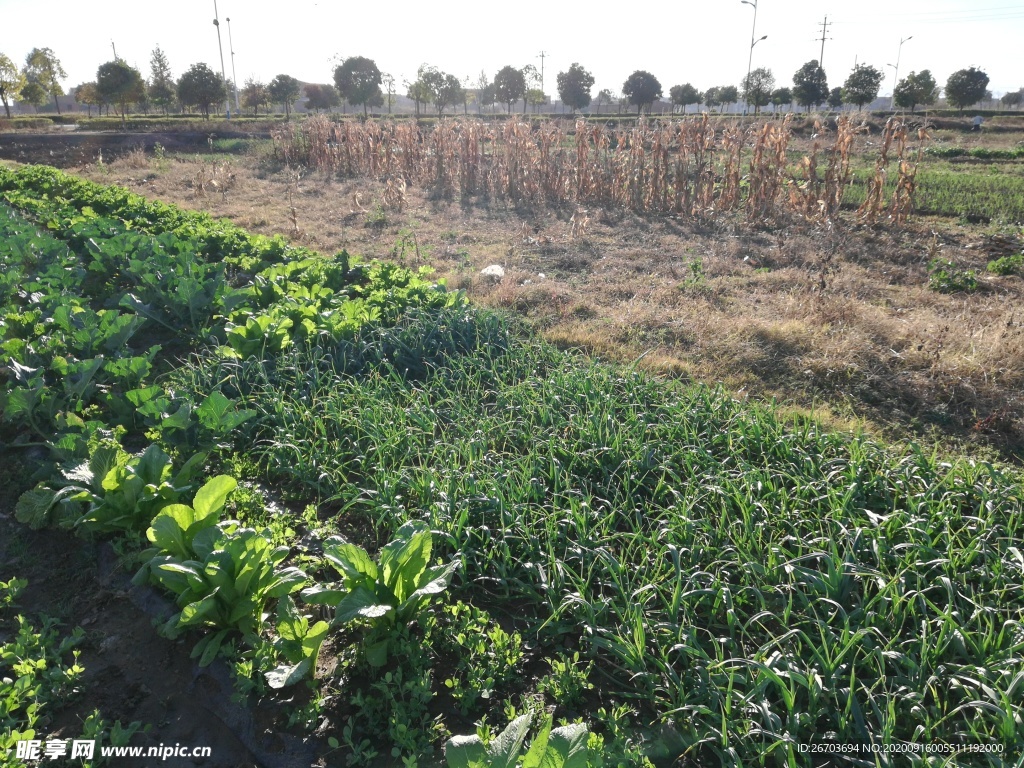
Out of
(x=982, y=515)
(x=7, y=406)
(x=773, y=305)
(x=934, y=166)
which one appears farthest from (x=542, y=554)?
(x=934, y=166)

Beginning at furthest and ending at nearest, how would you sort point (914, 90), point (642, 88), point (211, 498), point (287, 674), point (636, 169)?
1. point (642, 88)
2. point (914, 90)
3. point (636, 169)
4. point (211, 498)
5. point (287, 674)

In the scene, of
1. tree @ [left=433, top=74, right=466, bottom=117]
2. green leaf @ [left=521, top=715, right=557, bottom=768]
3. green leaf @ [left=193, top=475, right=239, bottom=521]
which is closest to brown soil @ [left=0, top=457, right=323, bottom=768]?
green leaf @ [left=193, top=475, right=239, bottom=521]

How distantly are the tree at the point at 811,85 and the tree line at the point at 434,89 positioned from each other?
0.05 m

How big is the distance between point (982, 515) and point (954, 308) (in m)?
4.23

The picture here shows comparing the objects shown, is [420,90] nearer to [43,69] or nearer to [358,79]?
[358,79]

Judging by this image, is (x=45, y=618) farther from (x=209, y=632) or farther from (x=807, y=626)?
(x=807, y=626)

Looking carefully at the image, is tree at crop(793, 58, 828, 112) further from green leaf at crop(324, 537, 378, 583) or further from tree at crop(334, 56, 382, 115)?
green leaf at crop(324, 537, 378, 583)

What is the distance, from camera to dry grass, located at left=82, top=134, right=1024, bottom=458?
472 cm

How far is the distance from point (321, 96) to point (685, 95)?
88.3ft

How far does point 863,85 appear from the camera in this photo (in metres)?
35.2

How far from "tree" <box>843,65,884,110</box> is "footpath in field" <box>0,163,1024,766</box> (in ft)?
126

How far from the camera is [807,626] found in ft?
8.15

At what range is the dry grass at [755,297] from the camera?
472 cm

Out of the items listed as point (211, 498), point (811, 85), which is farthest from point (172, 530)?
point (811, 85)
